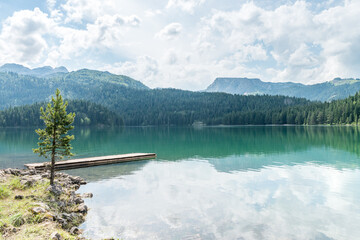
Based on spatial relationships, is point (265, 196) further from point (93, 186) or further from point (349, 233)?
point (93, 186)

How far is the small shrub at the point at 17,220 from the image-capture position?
47.9 ft

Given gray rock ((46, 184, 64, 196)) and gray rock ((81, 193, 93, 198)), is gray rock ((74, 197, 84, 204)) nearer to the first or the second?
gray rock ((81, 193, 93, 198))

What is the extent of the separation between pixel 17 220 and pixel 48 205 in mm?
4458

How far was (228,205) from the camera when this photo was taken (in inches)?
844

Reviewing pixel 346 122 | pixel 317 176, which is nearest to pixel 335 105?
pixel 346 122

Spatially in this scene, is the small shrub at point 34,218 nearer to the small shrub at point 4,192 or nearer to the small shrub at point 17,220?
the small shrub at point 17,220

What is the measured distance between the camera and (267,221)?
18031 mm

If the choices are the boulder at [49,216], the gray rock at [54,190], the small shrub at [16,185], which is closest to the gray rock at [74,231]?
the boulder at [49,216]

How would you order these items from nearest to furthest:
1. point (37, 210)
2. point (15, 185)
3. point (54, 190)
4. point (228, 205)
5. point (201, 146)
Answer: point (37, 210) < point (228, 205) < point (15, 185) < point (54, 190) < point (201, 146)

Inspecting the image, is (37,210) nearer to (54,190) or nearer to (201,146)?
(54,190)

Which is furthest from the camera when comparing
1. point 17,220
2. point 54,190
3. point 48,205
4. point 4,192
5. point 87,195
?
point 87,195

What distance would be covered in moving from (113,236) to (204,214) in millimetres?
7112

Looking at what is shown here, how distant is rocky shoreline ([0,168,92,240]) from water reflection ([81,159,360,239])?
3.66ft

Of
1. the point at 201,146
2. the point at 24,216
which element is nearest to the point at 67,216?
the point at 24,216
